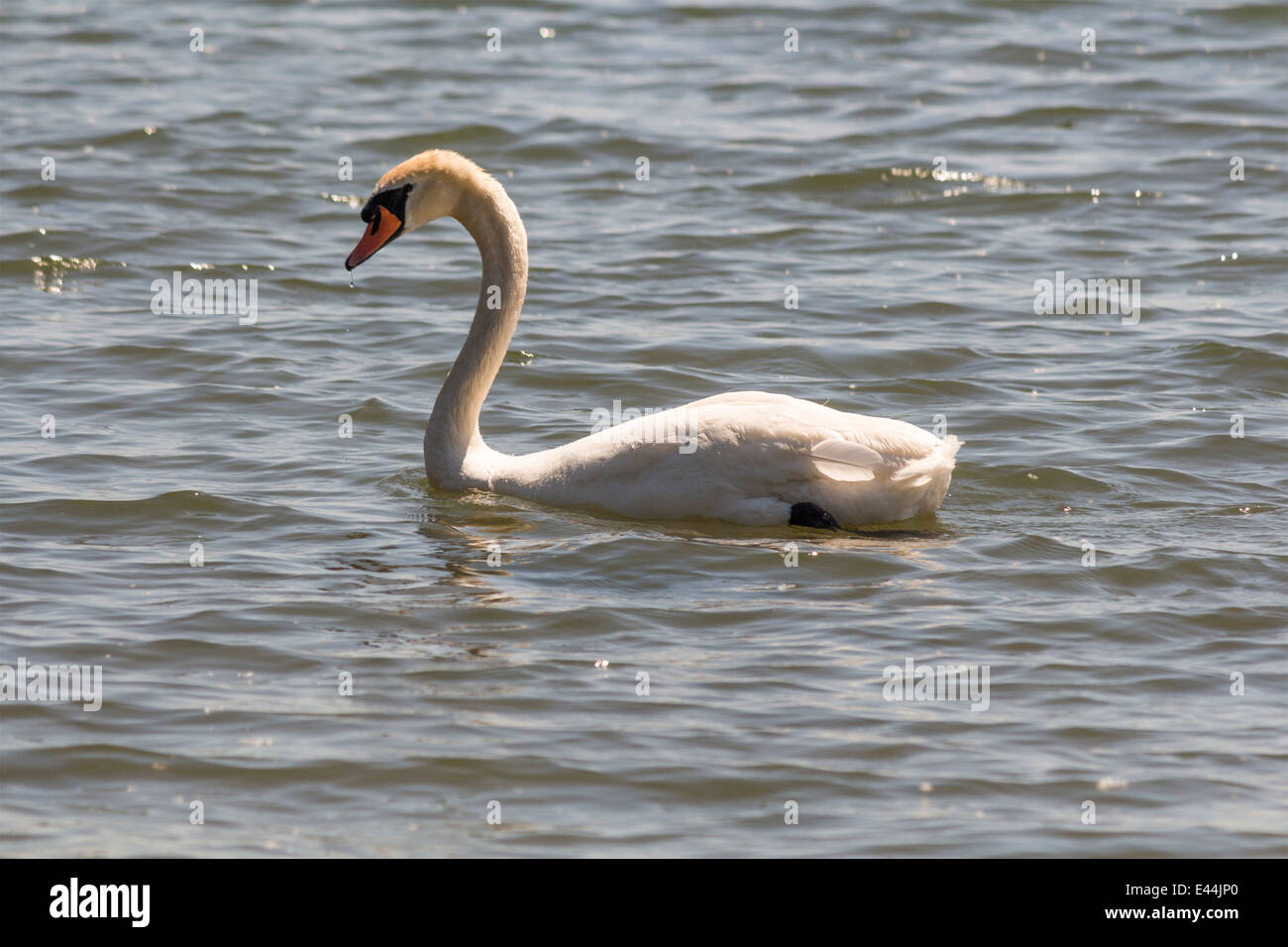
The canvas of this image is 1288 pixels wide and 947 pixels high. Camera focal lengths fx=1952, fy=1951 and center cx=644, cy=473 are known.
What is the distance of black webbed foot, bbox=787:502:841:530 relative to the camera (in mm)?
8242

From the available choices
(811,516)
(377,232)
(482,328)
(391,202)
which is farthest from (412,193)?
(811,516)

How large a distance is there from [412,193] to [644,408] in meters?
2.18

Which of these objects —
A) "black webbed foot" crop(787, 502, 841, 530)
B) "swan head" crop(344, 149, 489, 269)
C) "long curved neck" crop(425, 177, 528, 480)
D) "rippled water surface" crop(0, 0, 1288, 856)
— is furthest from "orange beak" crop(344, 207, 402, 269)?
"black webbed foot" crop(787, 502, 841, 530)

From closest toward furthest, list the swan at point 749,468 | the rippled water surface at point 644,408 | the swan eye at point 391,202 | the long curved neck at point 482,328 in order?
the rippled water surface at point 644,408 < the swan at point 749,468 < the swan eye at point 391,202 < the long curved neck at point 482,328

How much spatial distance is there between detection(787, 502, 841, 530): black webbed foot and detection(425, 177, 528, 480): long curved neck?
1.76m

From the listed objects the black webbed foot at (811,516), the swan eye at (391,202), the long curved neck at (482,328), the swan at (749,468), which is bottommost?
the black webbed foot at (811,516)

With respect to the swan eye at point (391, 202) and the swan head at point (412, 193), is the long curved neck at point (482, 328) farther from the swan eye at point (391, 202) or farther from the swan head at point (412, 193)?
the swan eye at point (391, 202)

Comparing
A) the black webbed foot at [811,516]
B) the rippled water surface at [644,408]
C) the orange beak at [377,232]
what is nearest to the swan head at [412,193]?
the orange beak at [377,232]

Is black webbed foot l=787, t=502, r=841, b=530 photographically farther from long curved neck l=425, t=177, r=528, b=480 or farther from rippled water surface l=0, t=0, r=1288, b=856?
long curved neck l=425, t=177, r=528, b=480

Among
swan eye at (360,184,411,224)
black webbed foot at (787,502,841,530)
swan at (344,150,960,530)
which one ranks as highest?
swan eye at (360,184,411,224)

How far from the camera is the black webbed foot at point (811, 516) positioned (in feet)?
27.0

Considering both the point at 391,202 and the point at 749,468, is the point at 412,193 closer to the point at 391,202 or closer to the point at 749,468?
the point at 391,202

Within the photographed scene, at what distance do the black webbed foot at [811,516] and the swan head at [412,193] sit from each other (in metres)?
2.26

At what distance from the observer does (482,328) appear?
31.3 feet
